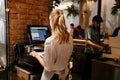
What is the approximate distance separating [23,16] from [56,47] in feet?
4.60

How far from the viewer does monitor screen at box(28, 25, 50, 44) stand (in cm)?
283

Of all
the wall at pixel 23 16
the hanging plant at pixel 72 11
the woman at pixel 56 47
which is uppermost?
the hanging plant at pixel 72 11

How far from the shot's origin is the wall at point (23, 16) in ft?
9.16

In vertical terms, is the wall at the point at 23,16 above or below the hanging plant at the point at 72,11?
below

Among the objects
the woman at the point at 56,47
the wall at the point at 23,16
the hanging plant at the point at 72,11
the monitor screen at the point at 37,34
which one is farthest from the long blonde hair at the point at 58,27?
the hanging plant at the point at 72,11

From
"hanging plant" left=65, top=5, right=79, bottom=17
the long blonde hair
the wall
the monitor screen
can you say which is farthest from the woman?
"hanging plant" left=65, top=5, right=79, bottom=17

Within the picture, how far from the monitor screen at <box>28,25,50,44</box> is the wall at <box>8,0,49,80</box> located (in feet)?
0.60

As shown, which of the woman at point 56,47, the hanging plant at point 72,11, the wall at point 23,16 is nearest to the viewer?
the woman at point 56,47

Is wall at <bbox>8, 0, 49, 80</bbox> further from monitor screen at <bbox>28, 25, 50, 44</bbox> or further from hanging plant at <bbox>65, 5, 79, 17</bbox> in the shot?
hanging plant at <bbox>65, 5, 79, 17</bbox>

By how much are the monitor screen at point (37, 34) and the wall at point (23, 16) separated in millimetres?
183

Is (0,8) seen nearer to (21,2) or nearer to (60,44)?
(21,2)

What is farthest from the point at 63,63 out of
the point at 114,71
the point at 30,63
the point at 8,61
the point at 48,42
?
the point at 114,71

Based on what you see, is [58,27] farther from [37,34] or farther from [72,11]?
[72,11]

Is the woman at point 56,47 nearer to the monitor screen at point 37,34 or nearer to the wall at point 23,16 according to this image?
the monitor screen at point 37,34
